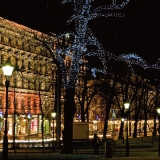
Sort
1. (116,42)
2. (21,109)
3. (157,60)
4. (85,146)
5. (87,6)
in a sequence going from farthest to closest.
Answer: (21,109) → (157,60) → (116,42) → (85,146) → (87,6)

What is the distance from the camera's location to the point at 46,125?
4136 inches

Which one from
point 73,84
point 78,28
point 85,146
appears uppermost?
point 78,28

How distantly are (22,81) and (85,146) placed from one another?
49.4m

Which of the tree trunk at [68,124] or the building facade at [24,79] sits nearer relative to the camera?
the tree trunk at [68,124]

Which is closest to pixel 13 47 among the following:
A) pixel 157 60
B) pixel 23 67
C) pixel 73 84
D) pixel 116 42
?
pixel 23 67

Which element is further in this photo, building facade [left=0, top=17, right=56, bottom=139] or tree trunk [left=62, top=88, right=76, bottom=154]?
building facade [left=0, top=17, right=56, bottom=139]

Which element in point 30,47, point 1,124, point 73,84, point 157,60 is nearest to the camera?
point 73,84

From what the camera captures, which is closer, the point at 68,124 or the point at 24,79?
the point at 68,124

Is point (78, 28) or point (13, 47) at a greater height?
point (13, 47)

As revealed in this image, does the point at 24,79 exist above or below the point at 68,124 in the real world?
above

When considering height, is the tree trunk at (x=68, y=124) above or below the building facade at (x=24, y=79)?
below

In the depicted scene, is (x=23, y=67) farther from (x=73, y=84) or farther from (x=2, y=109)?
(x=73, y=84)

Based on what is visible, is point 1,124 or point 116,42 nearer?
point 116,42

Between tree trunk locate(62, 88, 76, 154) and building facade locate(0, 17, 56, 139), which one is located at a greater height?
building facade locate(0, 17, 56, 139)
